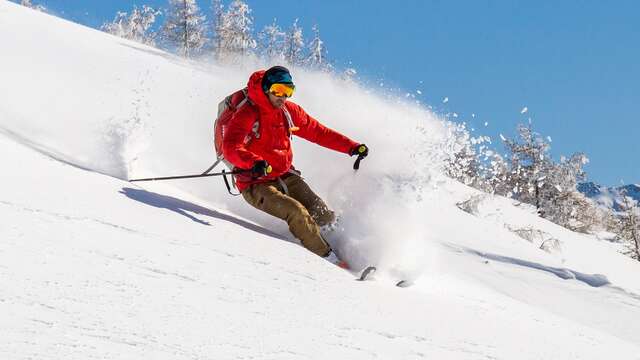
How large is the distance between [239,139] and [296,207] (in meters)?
0.78

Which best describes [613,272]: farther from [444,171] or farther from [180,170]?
[180,170]

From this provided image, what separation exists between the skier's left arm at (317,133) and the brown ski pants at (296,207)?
1.83 feet

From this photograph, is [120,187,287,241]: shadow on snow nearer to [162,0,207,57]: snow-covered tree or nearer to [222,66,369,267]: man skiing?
[222,66,369,267]: man skiing

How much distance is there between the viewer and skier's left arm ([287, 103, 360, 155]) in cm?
634

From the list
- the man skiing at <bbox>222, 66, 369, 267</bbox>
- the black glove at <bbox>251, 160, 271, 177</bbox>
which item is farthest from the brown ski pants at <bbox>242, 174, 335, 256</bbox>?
the black glove at <bbox>251, 160, 271, 177</bbox>

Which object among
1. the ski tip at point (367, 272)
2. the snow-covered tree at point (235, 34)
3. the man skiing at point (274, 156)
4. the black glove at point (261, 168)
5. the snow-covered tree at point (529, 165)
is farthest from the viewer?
the snow-covered tree at point (235, 34)

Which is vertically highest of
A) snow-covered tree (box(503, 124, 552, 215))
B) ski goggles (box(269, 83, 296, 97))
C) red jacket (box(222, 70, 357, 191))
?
snow-covered tree (box(503, 124, 552, 215))

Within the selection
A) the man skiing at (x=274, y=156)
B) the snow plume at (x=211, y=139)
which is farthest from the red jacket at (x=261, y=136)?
the snow plume at (x=211, y=139)

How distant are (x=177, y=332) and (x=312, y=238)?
2672 millimetres

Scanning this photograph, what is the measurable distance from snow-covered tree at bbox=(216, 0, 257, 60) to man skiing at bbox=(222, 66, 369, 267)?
1502 inches

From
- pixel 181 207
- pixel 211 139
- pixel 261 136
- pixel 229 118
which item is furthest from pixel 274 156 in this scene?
pixel 211 139

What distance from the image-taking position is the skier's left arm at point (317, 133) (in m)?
6.34

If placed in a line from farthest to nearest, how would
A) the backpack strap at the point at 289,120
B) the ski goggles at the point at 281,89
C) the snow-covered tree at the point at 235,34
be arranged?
the snow-covered tree at the point at 235,34 → the backpack strap at the point at 289,120 → the ski goggles at the point at 281,89

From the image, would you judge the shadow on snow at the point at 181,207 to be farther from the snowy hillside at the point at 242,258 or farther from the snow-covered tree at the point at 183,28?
the snow-covered tree at the point at 183,28
